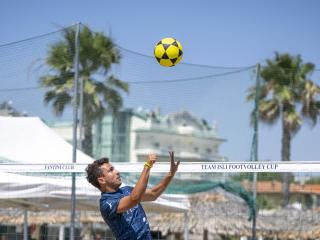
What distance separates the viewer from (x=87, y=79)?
14312 mm

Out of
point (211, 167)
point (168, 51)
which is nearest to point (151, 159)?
point (168, 51)

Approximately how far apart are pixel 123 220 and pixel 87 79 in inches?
360

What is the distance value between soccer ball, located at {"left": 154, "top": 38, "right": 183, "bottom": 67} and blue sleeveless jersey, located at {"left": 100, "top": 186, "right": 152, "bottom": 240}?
3014mm

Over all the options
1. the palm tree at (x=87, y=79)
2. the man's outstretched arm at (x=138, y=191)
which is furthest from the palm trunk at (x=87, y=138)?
the man's outstretched arm at (x=138, y=191)

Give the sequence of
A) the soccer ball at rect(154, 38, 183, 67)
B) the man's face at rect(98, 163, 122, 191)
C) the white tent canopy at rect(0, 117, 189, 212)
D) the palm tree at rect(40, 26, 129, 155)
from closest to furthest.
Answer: the man's face at rect(98, 163, 122, 191) → the soccer ball at rect(154, 38, 183, 67) → the white tent canopy at rect(0, 117, 189, 212) → the palm tree at rect(40, 26, 129, 155)

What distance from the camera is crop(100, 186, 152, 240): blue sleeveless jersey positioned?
533cm

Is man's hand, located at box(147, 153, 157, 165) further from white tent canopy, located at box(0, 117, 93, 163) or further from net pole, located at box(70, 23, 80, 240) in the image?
white tent canopy, located at box(0, 117, 93, 163)

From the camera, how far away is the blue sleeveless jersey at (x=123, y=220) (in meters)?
5.33

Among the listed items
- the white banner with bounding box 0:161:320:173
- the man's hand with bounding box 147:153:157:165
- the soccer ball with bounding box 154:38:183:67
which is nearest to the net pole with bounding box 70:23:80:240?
the white banner with bounding box 0:161:320:173

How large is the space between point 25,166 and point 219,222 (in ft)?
46.5

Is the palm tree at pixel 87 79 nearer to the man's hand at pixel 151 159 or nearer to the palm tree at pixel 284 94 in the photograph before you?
the man's hand at pixel 151 159

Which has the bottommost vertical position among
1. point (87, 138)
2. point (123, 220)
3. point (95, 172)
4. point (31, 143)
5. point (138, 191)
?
point (123, 220)

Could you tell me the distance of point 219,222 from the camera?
23.7 metres

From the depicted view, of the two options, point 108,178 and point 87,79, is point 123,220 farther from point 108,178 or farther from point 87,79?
point 87,79
